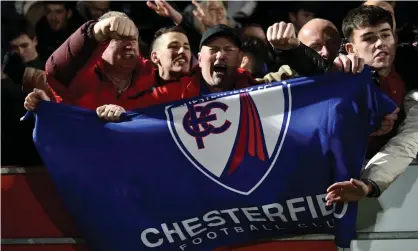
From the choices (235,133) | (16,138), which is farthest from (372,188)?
(16,138)

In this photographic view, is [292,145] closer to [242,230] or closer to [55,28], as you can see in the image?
[242,230]

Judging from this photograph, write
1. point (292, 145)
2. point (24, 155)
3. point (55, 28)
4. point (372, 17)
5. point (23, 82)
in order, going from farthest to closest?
point (55, 28), point (23, 82), point (24, 155), point (372, 17), point (292, 145)

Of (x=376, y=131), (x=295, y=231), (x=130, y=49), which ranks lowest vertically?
(x=295, y=231)

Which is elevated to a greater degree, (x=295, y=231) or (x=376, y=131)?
(x=376, y=131)

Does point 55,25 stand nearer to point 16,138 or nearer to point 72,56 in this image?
point 16,138

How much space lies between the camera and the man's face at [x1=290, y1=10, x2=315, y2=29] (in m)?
5.20

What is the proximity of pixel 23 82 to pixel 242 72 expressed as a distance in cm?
134

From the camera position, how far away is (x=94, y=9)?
17.5 ft

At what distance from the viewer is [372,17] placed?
3.76 m

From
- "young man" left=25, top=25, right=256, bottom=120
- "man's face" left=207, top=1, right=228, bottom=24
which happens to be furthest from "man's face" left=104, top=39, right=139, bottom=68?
"man's face" left=207, top=1, right=228, bottom=24

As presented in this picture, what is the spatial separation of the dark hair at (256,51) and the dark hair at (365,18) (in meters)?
0.71

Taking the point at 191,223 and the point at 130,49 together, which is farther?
the point at 130,49

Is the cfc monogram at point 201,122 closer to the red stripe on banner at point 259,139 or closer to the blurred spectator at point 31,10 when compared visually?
the red stripe on banner at point 259,139

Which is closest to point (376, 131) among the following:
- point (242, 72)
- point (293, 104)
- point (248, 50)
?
point (293, 104)
